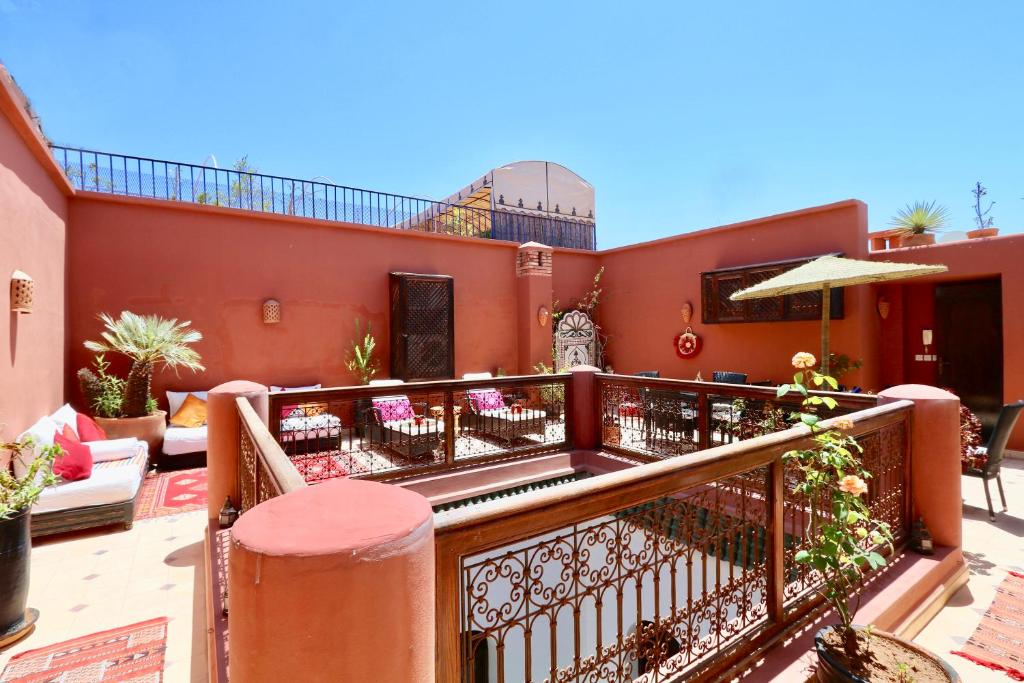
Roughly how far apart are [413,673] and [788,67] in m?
10.0

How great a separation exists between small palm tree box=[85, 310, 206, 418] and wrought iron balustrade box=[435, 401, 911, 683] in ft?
19.3

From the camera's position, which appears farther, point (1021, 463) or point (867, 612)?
point (1021, 463)

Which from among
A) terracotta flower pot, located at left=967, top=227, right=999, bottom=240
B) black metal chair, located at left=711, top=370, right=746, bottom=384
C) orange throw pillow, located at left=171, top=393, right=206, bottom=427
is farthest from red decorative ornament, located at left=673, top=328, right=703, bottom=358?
orange throw pillow, located at left=171, top=393, right=206, bottom=427

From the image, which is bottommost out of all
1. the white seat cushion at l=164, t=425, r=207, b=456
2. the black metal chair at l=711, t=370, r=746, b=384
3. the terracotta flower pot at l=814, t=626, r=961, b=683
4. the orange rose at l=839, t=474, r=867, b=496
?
the terracotta flower pot at l=814, t=626, r=961, b=683

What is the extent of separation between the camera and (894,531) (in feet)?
10.6

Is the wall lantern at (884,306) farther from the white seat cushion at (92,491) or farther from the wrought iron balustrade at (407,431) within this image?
the white seat cushion at (92,491)

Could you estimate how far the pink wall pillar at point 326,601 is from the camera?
34.1 inches

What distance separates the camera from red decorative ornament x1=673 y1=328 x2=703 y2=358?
9031 millimetres

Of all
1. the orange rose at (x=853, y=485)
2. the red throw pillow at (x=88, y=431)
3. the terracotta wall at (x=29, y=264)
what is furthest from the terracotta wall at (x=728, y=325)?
the terracotta wall at (x=29, y=264)

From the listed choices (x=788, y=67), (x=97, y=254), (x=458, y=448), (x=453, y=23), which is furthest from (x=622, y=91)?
(x=97, y=254)

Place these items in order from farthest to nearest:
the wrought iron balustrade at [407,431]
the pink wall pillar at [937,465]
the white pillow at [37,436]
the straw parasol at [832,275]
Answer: the straw parasol at [832,275] → the wrought iron balustrade at [407,431] → the white pillow at [37,436] → the pink wall pillar at [937,465]

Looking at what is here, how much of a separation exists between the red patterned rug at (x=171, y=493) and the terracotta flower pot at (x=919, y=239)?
10.1 meters

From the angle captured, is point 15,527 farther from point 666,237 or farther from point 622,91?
point 622,91

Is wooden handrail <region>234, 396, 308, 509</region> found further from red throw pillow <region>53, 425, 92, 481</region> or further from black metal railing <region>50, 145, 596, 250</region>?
black metal railing <region>50, 145, 596, 250</region>
